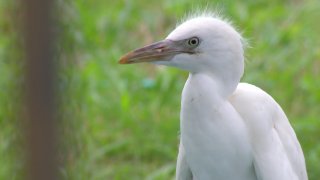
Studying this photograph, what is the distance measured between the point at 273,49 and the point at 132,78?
3.46 ft

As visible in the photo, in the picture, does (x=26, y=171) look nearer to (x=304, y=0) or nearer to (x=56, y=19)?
(x=56, y=19)

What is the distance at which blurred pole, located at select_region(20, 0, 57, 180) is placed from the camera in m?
0.72

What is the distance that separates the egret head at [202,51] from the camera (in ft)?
8.04

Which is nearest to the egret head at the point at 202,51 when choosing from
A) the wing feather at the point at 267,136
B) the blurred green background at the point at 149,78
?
the wing feather at the point at 267,136

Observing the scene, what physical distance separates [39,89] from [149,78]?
464cm

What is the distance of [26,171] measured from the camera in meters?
0.73

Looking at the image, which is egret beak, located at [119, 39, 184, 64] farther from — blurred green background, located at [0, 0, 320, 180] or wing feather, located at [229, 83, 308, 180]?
blurred green background, located at [0, 0, 320, 180]

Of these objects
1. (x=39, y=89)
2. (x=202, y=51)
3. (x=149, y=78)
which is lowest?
(x=39, y=89)

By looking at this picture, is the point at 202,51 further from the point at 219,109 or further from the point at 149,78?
the point at 149,78

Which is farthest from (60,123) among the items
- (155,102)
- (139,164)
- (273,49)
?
(273,49)

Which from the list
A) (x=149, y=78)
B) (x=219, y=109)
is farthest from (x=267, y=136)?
(x=149, y=78)

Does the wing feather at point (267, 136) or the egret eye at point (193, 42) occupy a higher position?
the egret eye at point (193, 42)

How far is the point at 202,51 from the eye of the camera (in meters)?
2.47

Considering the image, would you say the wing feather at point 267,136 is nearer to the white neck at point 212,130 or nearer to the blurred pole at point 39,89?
the white neck at point 212,130
